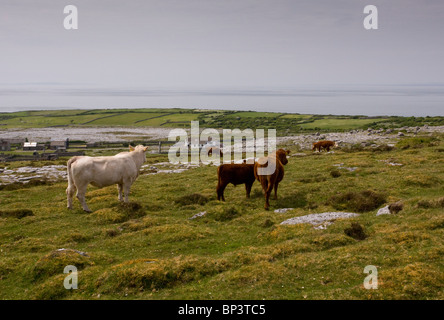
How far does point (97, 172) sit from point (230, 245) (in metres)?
9.38

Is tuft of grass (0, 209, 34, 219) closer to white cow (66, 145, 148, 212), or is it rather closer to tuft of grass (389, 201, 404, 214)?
white cow (66, 145, 148, 212)

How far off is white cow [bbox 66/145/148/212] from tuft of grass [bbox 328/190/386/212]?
12184 millimetres

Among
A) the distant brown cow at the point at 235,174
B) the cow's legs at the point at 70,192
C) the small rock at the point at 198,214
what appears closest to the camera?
the small rock at the point at 198,214

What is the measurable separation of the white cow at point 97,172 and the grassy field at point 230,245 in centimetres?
139

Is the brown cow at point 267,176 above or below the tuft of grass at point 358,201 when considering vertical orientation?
above

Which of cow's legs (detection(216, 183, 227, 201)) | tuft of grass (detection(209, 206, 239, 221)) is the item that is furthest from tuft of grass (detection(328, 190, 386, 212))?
cow's legs (detection(216, 183, 227, 201))

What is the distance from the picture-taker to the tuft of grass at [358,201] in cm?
1659

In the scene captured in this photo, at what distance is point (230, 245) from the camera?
44.4 ft

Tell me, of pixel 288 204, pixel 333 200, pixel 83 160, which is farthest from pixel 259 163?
pixel 83 160

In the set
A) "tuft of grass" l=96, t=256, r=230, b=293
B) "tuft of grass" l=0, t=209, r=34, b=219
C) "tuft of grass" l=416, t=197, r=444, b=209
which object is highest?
"tuft of grass" l=416, t=197, r=444, b=209

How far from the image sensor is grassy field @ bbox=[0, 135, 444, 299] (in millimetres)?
9336

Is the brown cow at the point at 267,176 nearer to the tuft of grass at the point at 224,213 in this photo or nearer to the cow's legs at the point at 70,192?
the tuft of grass at the point at 224,213

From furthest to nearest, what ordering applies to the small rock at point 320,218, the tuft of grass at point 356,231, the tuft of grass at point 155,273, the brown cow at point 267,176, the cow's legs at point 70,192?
1. the cow's legs at point 70,192
2. the brown cow at point 267,176
3. the small rock at point 320,218
4. the tuft of grass at point 356,231
5. the tuft of grass at point 155,273

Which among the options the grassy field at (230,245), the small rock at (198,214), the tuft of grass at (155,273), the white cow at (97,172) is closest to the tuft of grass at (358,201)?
the grassy field at (230,245)
